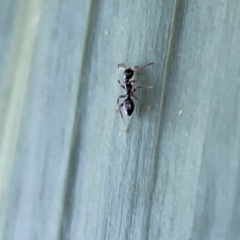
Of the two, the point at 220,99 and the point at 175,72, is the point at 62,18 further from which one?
the point at 220,99

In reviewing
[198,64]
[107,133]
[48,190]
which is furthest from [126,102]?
[48,190]

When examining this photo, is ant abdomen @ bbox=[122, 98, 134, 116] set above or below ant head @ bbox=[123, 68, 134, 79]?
below

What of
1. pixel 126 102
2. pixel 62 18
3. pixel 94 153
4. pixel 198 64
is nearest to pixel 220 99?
pixel 198 64

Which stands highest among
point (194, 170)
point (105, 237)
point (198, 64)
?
point (198, 64)

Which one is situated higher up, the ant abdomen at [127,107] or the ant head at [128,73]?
the ant head at [128,73]

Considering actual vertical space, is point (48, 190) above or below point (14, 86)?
below

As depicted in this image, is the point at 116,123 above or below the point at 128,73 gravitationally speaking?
below
